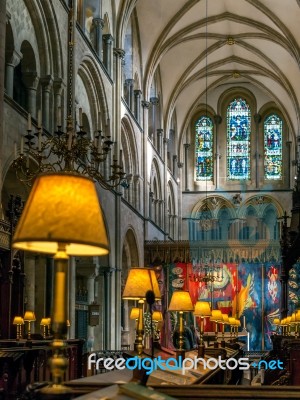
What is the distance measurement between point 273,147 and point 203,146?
383 centimetres

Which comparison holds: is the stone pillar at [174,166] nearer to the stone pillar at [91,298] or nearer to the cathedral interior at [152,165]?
the cathedral interior at [152,165]

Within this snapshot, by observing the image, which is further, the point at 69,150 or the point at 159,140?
the point at 159,140

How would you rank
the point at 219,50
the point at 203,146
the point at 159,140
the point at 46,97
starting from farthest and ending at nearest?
the point at 203,146
the point at 219,50
the point at 159,140
the point at 46,97

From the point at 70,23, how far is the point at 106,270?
8143 millimetres

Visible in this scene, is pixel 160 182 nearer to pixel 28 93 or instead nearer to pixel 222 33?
pixel 222 33

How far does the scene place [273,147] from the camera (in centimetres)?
4259

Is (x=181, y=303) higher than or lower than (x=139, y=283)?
lower

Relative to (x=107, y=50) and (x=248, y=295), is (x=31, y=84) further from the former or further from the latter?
(x=248, y=295)

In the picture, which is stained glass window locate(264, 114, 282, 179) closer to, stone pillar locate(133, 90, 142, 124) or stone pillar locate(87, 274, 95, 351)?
stone pillar locate(133, 90, 142, 124)

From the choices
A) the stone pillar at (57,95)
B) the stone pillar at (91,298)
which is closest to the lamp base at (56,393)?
the stone pillar at (57,95)

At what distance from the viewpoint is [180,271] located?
105 feet

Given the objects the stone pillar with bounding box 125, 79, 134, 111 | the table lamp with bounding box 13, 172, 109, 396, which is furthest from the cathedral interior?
the stone pillar with bounding box 125, 79, 134, 111

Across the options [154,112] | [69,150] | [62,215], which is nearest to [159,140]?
[154,112]

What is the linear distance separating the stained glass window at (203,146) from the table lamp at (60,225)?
4064 cm
